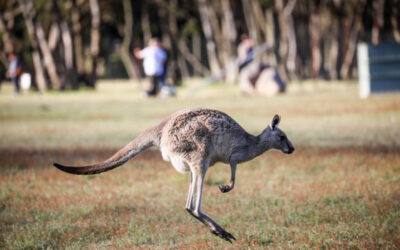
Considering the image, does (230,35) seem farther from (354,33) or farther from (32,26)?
(32,26)

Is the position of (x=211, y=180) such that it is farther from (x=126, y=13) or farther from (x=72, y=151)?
(x=126, y=13)

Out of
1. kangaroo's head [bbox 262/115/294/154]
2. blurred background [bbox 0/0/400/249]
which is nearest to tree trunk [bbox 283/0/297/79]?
blurred background [bbox 0/0/400/249]

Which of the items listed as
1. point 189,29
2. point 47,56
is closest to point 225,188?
point 47,56

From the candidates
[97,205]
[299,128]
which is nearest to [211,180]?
[97,205]

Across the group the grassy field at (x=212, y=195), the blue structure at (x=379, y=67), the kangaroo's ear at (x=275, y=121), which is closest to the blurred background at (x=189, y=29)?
the blue structure at (x=379, y=67)

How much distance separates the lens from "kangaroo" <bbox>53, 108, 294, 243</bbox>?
5.09m

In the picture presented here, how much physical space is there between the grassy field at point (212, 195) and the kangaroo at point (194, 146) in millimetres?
476

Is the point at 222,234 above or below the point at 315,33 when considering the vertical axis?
below

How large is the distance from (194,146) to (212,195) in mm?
2296

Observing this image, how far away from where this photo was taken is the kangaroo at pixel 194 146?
200 inches

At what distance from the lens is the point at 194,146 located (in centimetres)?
513

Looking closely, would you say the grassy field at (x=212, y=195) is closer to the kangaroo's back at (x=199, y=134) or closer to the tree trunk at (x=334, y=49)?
the kangaroo's back at (x=199, y=134)

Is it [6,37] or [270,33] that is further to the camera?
[270,33]

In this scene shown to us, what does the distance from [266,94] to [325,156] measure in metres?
14.3
